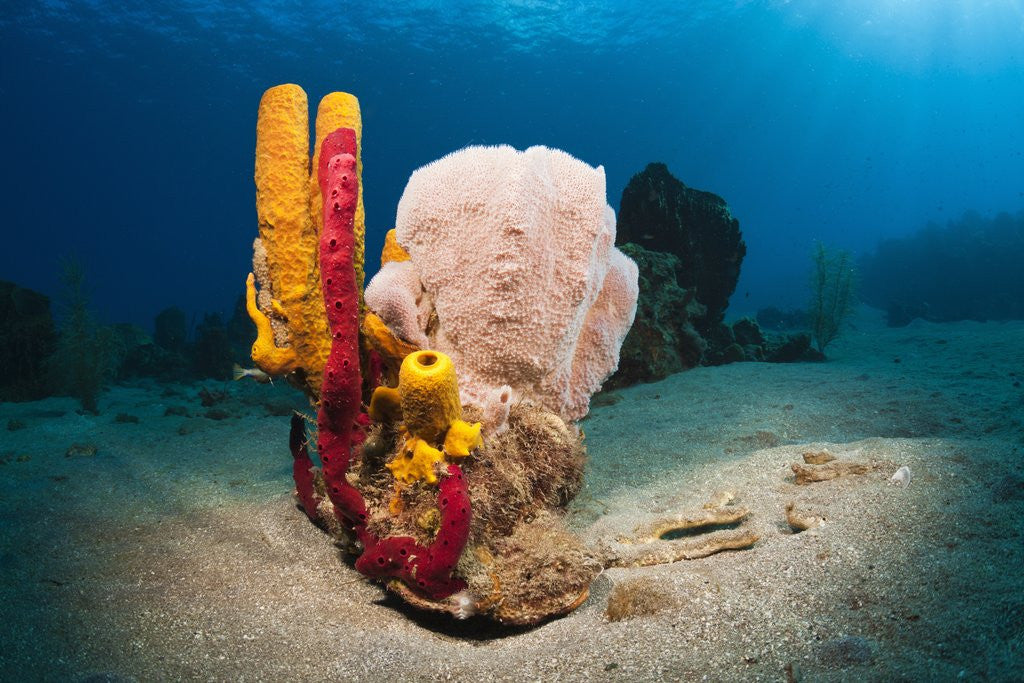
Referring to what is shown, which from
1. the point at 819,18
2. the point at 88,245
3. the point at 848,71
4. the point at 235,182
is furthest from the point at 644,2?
the point at 88,245

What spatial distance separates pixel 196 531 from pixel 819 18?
2516 inches

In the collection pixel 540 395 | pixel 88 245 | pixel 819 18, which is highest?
pixel 819 18

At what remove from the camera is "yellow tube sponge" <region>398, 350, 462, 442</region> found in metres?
2.03

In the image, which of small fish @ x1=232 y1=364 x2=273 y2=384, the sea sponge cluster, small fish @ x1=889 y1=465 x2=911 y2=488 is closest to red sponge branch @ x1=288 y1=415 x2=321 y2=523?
small fish @ x1=232 y1=364 x2=273 y2=384

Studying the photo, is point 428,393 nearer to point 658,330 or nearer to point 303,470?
point 303,470

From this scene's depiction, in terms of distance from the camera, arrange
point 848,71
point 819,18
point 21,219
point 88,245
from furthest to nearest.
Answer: point 88,245 → point 21,219 → point 848,71 → point 819,18

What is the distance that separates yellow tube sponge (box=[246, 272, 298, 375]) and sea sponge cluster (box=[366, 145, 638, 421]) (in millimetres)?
649

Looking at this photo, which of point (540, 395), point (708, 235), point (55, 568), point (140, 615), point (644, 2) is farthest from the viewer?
point (644, 2)

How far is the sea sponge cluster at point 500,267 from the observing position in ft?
7.78

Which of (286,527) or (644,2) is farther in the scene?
(644,2)

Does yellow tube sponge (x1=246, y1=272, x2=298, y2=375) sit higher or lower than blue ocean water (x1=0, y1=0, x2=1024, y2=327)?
lower

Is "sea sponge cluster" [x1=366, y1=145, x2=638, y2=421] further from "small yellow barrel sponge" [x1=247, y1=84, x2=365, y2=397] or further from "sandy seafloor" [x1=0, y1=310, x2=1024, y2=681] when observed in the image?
"sandy seafloor" [x1=0, y1=310, x2=1024, y2=681]

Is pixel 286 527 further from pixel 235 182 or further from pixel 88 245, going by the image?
pixel 88 245

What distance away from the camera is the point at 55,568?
2.36 m
